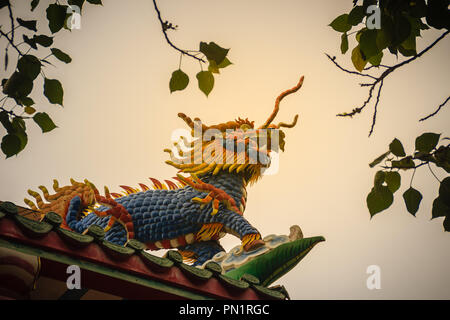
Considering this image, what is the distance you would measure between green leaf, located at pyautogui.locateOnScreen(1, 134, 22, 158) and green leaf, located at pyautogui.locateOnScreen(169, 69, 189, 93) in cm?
86

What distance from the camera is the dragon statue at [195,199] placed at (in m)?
4.69

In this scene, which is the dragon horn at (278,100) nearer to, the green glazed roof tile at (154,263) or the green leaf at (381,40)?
the green glazed roof tile at (154,263)

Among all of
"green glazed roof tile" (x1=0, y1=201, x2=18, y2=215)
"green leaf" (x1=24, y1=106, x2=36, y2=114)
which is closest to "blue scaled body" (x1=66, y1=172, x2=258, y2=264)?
"green leaf" (x1=24, y1=106, x2=36, y2=114)

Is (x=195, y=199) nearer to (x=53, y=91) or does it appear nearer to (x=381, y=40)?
(x=53, y=91)

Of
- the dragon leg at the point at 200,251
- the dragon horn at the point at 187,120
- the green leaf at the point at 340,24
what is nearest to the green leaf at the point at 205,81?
the green leaf at the point at 340,24

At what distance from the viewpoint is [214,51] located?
2.36 metres

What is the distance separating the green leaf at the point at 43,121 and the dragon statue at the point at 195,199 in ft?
6.92

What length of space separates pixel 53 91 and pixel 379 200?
1696 mm

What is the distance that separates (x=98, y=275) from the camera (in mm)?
2496

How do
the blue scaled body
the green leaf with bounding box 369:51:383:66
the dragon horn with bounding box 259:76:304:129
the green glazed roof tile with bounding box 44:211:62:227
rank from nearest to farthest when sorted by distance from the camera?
the green glazed roof tile with bounding box 44:211:62:227 → the green leaf with bounding box 369:51:383:66 → the blue scaled body → the dragon horn with bounding box 259:76:304:129

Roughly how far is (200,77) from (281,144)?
3.17m

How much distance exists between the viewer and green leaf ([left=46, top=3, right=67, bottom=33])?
2.52 metres

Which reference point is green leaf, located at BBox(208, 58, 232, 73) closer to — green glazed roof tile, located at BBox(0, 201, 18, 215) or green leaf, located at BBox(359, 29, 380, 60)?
green leaf, located at BBox(359, 29, 380, 60)
